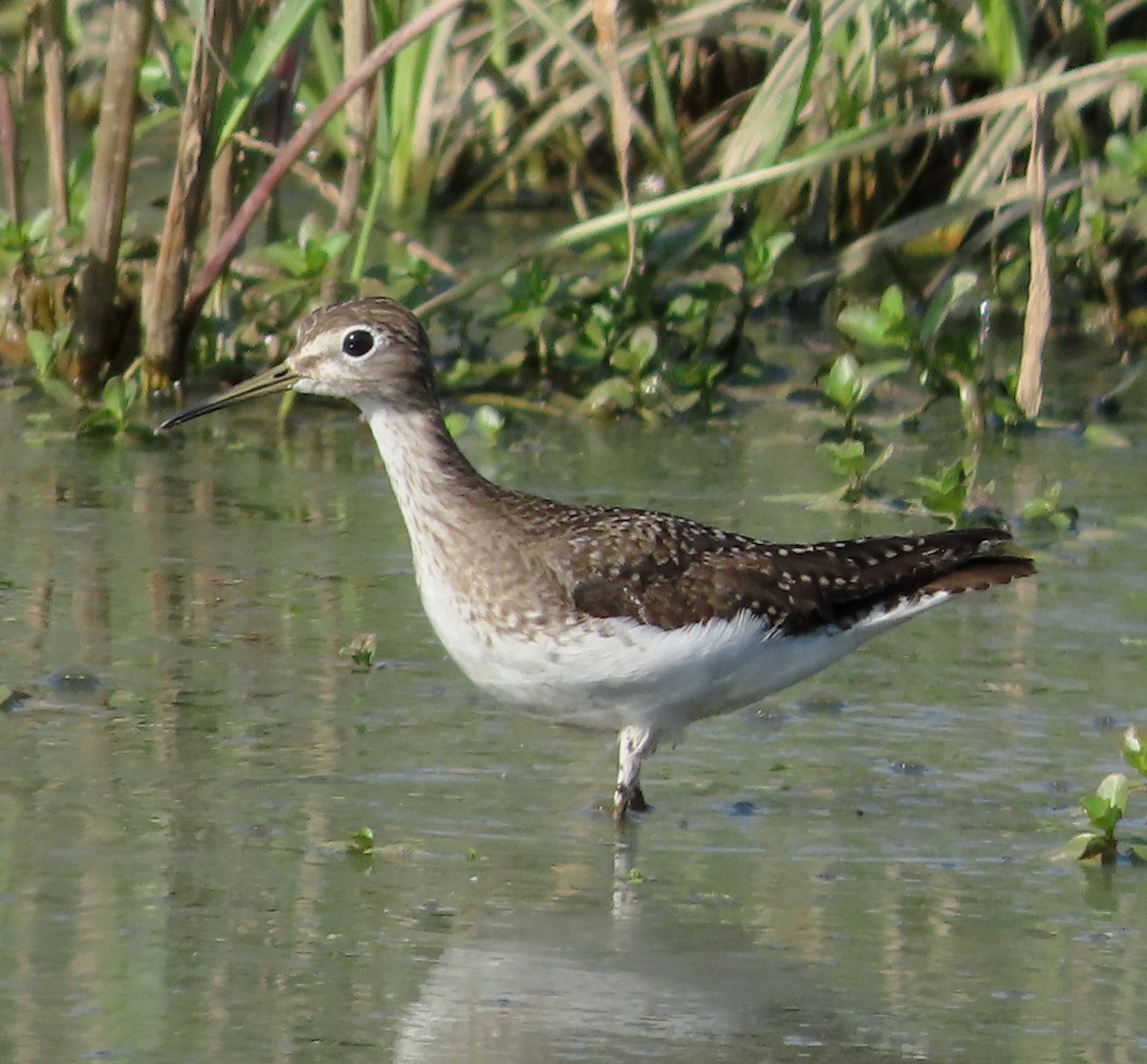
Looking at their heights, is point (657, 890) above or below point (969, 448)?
below

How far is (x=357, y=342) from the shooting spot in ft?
19.9

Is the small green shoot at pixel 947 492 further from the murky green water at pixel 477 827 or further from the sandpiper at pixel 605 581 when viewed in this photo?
the sandpiper at pixel 605 581

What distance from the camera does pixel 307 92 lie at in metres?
11.5

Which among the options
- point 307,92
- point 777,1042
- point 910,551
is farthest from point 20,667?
point 307,92

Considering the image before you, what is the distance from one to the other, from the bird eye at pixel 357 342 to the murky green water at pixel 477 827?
0.86 m

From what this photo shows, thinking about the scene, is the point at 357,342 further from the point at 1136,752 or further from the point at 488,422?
the point at 488,422

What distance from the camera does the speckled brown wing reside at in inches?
224

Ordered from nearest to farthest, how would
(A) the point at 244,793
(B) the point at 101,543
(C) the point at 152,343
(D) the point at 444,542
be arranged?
(A) the point at 244,793
(D) the point at 444,542
(B) the point at 101,543
(C) the point at 152,343

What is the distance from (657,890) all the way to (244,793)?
100cm

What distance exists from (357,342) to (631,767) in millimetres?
1348

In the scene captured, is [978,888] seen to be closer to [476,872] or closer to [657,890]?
[657,890]

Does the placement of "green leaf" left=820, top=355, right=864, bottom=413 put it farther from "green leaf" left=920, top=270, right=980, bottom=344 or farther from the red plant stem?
the red plant stem

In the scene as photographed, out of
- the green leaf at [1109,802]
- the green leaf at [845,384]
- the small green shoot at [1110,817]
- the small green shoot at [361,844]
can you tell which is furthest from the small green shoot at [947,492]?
the small green shoot at [361,844]

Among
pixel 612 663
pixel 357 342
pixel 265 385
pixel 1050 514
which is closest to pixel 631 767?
pixel 612 663
